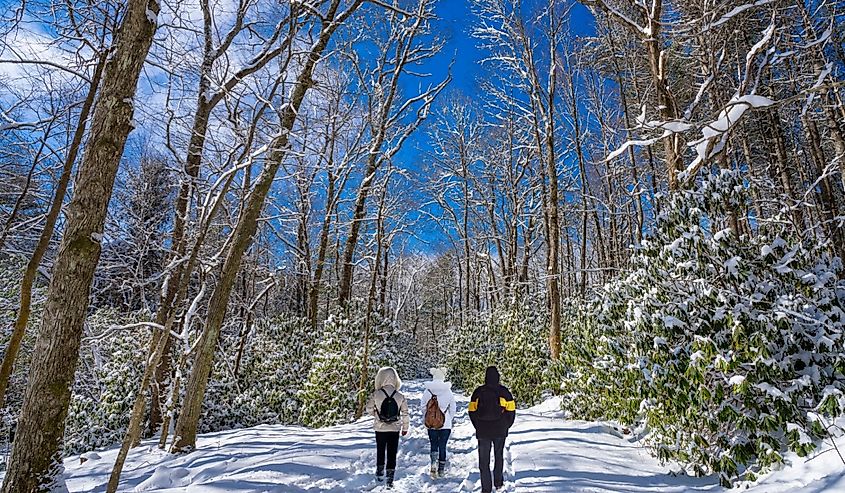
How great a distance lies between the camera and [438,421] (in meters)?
5.63

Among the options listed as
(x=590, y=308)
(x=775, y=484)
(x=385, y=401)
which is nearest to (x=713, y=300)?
(x=775, y=484)

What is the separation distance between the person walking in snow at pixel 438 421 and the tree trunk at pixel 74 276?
372 centimetres

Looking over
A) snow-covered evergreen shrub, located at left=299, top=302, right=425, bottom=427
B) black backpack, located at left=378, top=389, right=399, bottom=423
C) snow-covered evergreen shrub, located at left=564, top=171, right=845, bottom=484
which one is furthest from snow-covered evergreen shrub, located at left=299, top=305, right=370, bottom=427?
snow-covered evergreen shrub, located at left=564, top=171, right=845, bottom=484

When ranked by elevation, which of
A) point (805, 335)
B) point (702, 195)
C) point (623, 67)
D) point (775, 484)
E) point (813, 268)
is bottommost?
point (775, 484)

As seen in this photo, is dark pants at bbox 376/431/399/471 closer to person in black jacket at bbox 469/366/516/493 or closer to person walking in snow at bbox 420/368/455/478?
person walking in snow at bbox 420/368/455/478

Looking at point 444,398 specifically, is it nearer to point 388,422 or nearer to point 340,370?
point 388,422

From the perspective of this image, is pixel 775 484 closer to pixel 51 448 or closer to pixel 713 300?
pixel 713 300

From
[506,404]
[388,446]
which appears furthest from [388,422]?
[506,404]

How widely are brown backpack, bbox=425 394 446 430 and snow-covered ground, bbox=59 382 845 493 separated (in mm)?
655

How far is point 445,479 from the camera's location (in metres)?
5.60

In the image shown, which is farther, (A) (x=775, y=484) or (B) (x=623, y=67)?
(B) (x=623, y=67)

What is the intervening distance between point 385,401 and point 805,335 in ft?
14.8

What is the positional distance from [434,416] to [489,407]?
0.89m

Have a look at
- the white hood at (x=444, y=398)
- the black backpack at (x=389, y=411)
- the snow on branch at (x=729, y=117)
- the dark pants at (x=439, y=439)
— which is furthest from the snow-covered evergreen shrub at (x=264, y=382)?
the snow on branch at (x=729, y=117)
